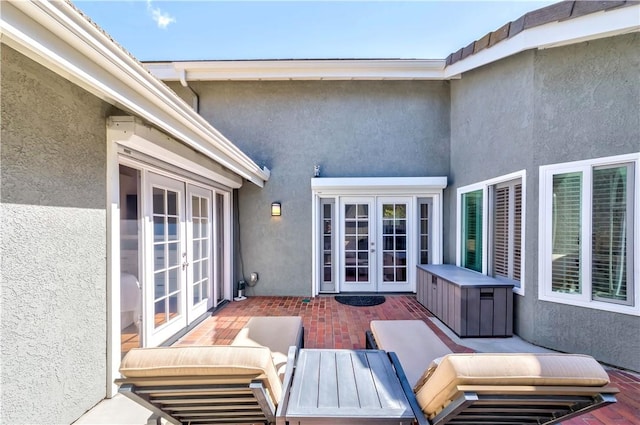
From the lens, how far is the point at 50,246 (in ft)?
7.22

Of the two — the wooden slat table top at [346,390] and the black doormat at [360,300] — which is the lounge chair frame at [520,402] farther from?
the black doormat at [360,300]

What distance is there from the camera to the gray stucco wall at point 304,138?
6594 millimetres

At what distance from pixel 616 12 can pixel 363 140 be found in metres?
4.32

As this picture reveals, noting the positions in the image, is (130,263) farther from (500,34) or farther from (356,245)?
(500,34)

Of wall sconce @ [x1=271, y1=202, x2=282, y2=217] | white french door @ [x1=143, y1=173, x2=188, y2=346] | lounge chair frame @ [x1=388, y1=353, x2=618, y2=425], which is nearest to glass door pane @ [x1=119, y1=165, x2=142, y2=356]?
white french door @ [x1=143, y1=173, x2=188, y2=346]

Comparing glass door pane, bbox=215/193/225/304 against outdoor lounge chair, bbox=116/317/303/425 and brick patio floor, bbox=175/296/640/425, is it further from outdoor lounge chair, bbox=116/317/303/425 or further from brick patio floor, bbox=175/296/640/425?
outdoor lounge chair, bbox=116/317/303/425

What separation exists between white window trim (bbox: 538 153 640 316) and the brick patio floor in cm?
84

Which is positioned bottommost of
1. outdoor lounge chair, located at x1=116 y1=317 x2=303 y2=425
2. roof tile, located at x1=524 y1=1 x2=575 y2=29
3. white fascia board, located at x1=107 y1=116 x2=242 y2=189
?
outdoor lounge chair, located at x1=116 y1=317 x2=303 y2=425

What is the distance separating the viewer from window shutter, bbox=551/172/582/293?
3711 millimetres

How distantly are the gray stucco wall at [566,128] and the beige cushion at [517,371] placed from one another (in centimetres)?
282

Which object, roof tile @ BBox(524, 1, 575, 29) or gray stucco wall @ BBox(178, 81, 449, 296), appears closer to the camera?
roof tile @ BBox(524, 1, 575, 29)

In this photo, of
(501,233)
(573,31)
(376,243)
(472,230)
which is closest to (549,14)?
(573,31)

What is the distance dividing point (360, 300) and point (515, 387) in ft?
14.9

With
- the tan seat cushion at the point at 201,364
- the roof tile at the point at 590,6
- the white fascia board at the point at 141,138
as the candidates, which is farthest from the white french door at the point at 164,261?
the roof tile at the point at 590,6
